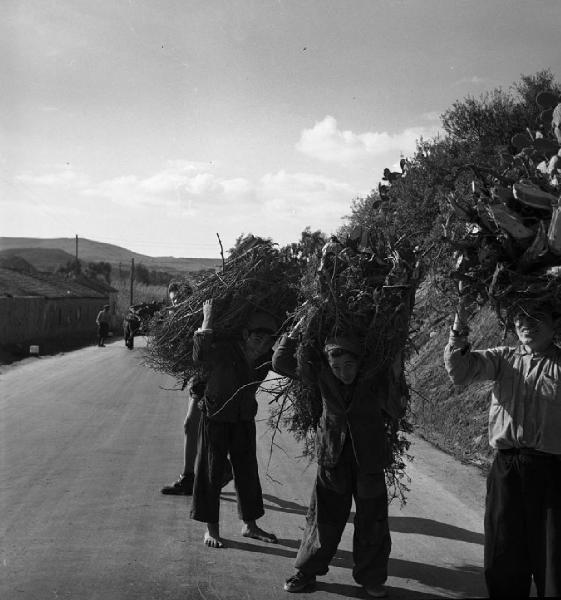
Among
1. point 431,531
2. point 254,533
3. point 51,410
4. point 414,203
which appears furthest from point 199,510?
point 414,203

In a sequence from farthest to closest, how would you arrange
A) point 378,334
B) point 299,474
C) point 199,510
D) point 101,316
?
1. point 101,316
2. point 299,474
3. point 199,510
4. point 378,334

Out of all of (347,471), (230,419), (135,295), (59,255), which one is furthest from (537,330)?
(59,255)

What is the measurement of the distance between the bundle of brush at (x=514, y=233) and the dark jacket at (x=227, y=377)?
184cm

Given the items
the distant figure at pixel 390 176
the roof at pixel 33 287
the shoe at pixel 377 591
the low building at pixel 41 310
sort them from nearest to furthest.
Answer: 1. the shoe at pixel 377 591
2. the distant figure at pixel 390 176
3. the low building at pixel 41 310
4. the roof at pixel 33 287

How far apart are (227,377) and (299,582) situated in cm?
160

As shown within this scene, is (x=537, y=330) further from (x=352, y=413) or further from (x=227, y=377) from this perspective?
(x=227, y=377)

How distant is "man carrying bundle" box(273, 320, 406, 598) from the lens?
4.32 meters

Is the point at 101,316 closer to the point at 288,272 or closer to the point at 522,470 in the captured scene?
the point at 288,272

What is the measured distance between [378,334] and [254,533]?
198 cm

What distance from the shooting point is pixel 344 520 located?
4.42m

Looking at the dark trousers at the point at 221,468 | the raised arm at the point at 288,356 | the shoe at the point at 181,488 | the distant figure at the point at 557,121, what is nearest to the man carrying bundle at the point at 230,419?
the dark trousers at the point at 221,468

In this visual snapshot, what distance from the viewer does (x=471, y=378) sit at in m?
4.00

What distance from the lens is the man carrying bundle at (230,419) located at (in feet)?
17.1

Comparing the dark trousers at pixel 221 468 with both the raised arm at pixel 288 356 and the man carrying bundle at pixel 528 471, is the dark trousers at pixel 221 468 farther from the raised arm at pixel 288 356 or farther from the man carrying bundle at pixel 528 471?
the man carrying bundle at pixel 528 471
